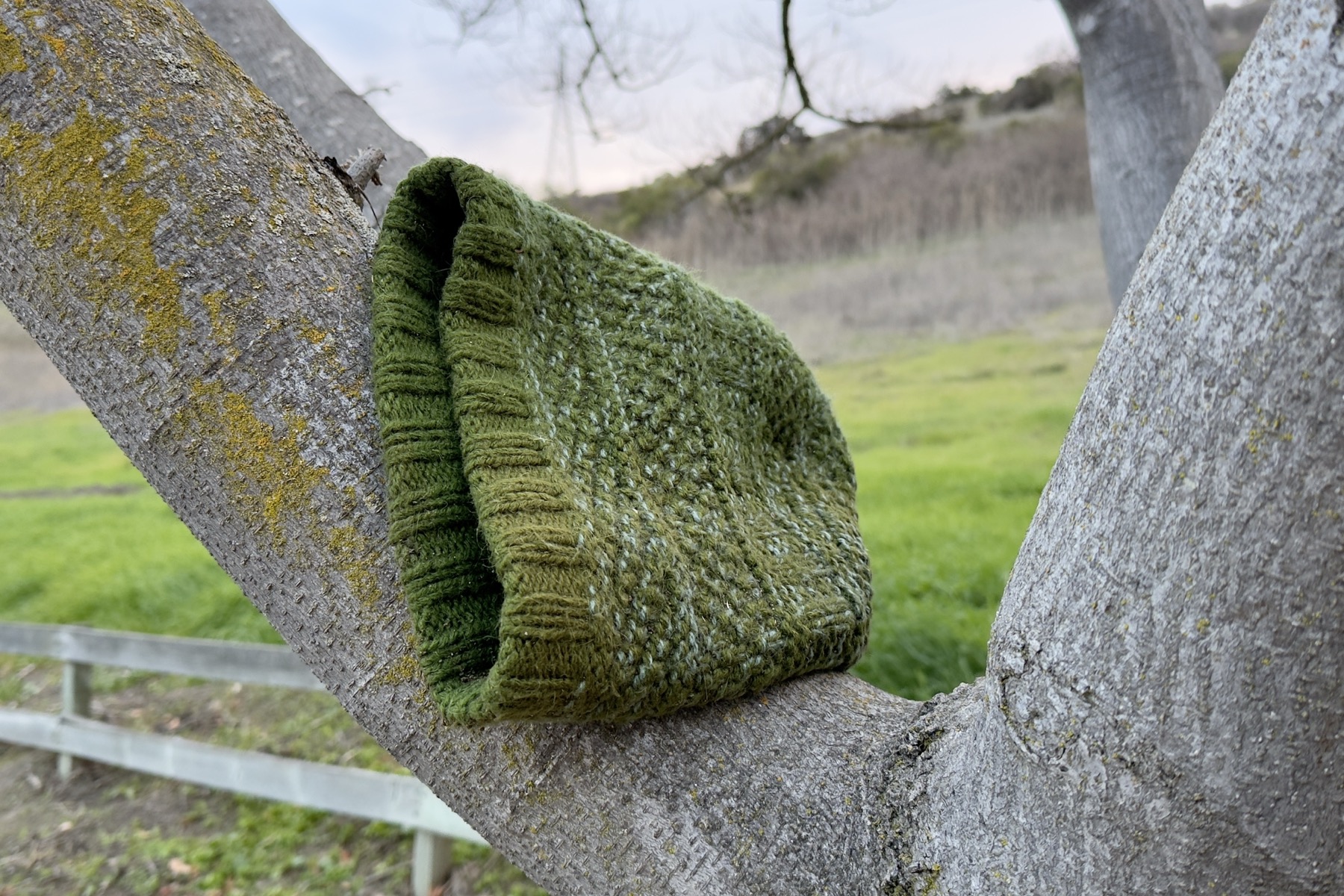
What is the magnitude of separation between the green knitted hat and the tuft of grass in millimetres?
1582

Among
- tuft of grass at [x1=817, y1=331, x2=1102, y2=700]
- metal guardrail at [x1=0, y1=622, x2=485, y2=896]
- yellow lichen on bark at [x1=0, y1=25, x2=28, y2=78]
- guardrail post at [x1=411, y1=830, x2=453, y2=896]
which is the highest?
yellow lichen on bark at [x1=0, y1=25, x2=28, y2=78]

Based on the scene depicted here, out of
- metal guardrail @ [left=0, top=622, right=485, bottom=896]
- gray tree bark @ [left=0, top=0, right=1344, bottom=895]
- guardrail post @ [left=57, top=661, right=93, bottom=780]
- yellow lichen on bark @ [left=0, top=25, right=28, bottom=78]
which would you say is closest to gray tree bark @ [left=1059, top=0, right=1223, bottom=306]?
gray tree bark @ [left=0, top=0, right=1344, bottom=895]

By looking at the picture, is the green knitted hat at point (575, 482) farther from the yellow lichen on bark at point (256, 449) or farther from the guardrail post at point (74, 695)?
the guardrail post at point (74, 695)

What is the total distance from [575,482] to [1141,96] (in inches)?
A: 56.3

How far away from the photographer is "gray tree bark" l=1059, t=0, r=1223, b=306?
1550 millimetres

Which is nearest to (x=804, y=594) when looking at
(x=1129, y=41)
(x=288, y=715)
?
(x=1129, y=41)

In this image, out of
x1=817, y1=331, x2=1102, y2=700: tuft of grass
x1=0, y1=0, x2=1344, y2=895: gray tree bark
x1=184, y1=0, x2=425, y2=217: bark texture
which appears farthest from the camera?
x1=817, y1=331, x2=1102, y2=700: tuft of grass

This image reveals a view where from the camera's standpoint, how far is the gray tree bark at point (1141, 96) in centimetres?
155

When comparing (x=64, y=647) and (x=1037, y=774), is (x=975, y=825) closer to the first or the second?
(x=1037, y=774)

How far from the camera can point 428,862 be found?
2.64 metres

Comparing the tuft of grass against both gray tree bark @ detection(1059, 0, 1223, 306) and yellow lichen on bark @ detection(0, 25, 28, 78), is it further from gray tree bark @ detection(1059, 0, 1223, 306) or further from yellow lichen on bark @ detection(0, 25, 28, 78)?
yellow lichen on bark @ detection(0, 25, 28, 78)

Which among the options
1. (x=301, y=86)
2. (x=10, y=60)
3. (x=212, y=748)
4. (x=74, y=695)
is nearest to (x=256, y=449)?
(x=10, y=60)

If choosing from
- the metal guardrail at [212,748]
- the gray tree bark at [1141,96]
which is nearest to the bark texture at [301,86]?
the gray tree bark at [1141,96]

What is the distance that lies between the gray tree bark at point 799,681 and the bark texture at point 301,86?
658 millimetres
